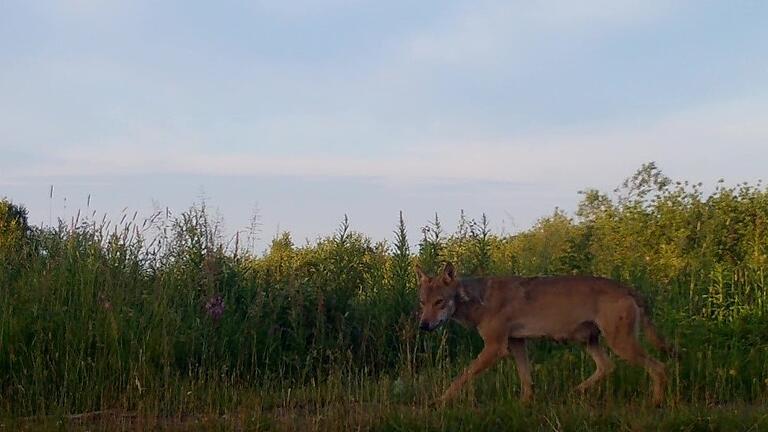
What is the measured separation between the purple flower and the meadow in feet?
0.06

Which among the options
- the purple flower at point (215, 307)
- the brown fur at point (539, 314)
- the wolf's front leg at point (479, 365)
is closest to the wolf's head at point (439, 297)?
the brown fur at point (539, 314)

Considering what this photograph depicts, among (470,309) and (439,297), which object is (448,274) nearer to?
(439,297)

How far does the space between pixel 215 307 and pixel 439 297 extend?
2.51 meters

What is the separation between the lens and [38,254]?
10.1 metres

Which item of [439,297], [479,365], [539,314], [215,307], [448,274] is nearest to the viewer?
[479,365]

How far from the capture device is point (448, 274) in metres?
8.74

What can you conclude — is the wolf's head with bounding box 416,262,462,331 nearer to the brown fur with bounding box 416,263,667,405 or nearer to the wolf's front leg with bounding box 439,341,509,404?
the brown fur with bounding box 416,263,667,405

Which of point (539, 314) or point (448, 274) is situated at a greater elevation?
point (448, 274)

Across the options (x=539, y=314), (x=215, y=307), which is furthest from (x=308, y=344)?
(x=539, y=314)

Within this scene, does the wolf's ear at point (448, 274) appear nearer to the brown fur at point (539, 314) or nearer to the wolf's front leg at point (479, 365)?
the brown fur at point (539, 314)

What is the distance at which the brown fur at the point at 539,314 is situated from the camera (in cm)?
806

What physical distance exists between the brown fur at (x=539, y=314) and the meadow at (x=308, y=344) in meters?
0.29

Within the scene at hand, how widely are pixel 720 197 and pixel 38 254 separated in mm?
11188

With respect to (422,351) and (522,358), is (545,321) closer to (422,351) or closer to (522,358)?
(522,358)
